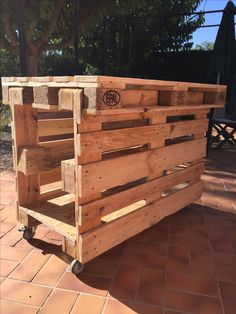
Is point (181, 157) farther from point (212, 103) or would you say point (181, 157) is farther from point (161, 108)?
point (161, 108)

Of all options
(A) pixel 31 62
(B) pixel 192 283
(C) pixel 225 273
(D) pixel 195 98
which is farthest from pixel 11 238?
(A) pixel 31 62

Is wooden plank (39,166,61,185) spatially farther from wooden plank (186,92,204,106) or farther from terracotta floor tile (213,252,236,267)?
terracotta floor tile (213,252,236,267)

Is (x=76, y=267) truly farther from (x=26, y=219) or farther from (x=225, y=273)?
(x=225, y=273)

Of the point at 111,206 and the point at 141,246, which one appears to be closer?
the point at 111,206

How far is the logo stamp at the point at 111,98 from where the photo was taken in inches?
63.4

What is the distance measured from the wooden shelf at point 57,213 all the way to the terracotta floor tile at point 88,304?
0.36 m

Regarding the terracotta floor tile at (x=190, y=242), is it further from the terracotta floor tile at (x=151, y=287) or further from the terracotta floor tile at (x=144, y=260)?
the terracotta floor tile at (x=151, y=287)

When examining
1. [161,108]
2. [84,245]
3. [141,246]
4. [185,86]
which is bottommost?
[141,246]

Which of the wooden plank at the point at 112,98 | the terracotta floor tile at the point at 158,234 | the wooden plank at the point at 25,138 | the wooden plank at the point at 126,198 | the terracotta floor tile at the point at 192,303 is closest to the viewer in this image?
the wooden plank at the point at 112,98

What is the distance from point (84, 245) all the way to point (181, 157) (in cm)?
122

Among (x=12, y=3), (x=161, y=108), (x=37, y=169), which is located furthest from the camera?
(x=12, y=3)

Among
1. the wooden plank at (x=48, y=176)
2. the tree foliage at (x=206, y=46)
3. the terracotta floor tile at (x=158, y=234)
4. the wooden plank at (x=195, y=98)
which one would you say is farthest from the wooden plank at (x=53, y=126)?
the tree foliage at (x=206, y=46)

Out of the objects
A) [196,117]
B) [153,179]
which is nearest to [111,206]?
[153,179]

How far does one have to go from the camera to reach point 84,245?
1.93 meters
